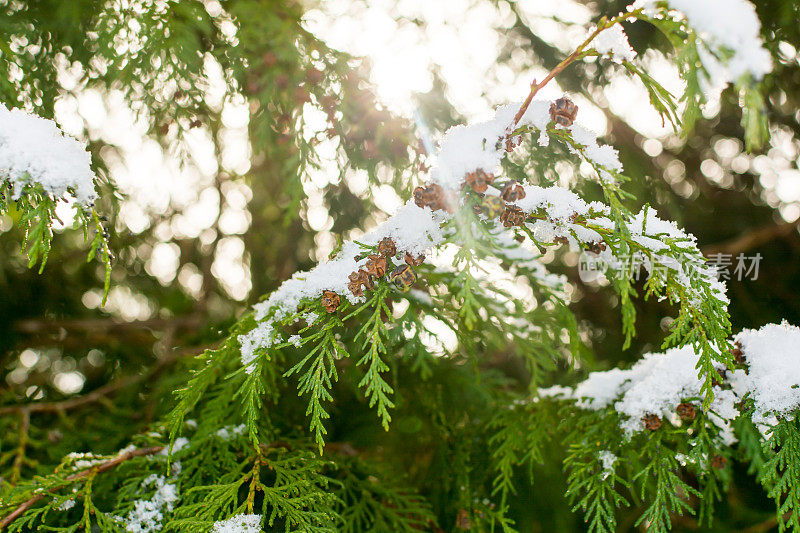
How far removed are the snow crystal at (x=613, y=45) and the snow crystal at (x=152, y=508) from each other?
1598 mm

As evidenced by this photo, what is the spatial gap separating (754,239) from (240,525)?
319 cm

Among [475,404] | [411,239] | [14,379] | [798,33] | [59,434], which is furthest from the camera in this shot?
[14,379]

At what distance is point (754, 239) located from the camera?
3041mm

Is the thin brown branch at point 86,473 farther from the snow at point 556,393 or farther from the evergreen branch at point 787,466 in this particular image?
the evergreen branch at point 787,466

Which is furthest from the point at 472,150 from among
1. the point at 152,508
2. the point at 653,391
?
the point at 152,508

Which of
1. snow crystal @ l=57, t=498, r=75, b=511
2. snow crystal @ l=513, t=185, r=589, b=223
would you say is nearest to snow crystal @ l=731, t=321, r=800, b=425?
snow crystal @ l=513, t=185, r=589, b=223

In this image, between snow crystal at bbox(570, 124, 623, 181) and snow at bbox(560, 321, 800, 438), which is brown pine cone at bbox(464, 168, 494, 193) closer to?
snow crystal at bbox(570, 124, 623, 181)

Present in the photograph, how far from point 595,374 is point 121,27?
6.65ft

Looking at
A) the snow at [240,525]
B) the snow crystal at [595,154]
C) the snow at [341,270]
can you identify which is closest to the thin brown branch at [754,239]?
the snow crystal at [595,154]

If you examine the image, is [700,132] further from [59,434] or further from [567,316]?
[59,434]

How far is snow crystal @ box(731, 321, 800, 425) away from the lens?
1.30 meters

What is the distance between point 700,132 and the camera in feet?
10.4

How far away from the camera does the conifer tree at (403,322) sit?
3.76 feet

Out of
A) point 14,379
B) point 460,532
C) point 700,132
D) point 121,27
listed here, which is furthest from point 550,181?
point 14,379
